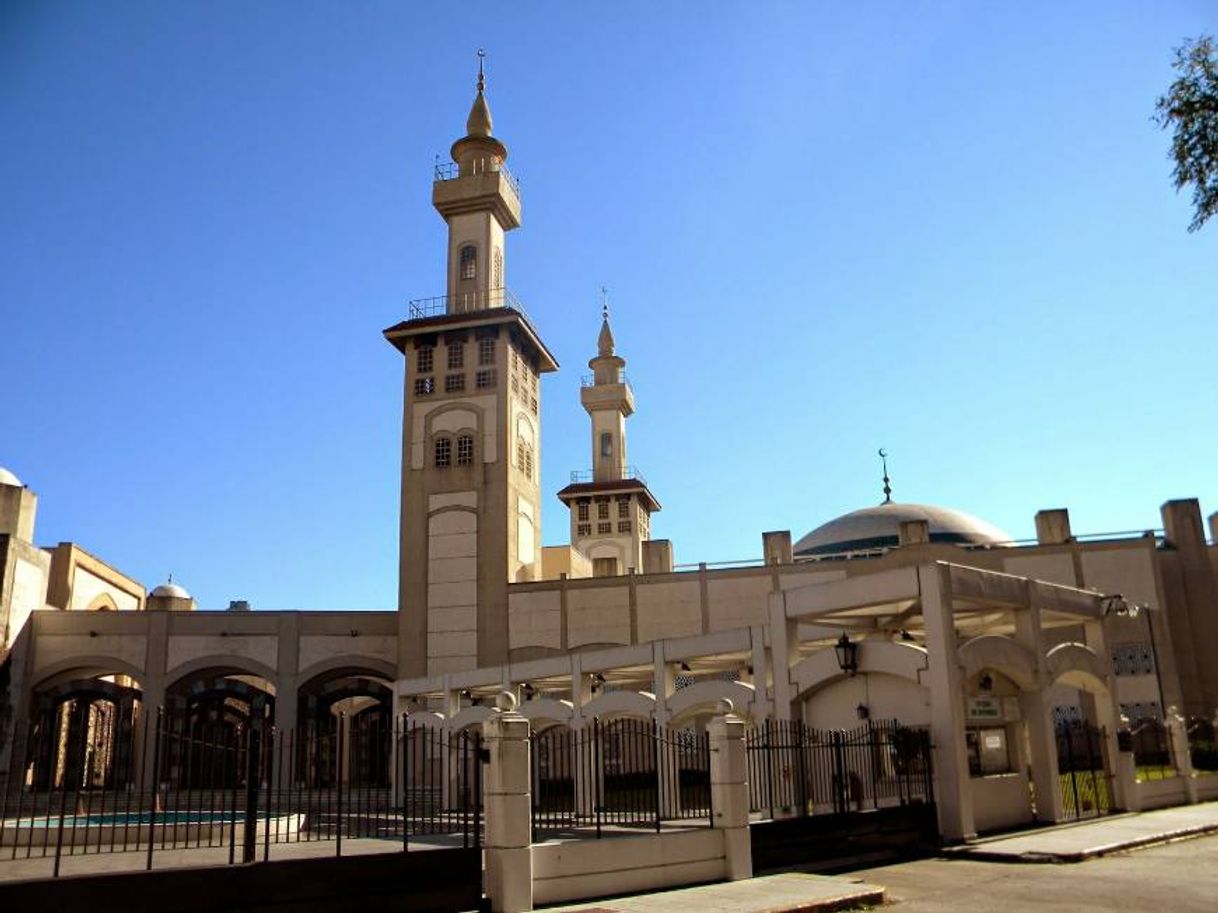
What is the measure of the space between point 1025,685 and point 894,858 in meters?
5.83

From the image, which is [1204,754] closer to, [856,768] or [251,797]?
[856,768]

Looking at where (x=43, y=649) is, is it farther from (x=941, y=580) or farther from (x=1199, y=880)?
(x=1199, y=880)

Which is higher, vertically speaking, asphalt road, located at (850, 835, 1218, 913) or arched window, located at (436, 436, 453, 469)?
arched window, located at (436, 436, 453, 469)

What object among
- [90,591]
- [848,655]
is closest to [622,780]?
[848,655]

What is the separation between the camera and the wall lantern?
1995 centimetres

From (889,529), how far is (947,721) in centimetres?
3493

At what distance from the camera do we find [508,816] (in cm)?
1224

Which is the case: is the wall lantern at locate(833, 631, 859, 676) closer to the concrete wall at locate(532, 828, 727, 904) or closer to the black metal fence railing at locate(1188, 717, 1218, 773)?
the concrete wall at locate(532, 828, 727, 904)

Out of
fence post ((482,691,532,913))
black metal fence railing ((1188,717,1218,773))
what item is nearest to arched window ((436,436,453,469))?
black metal fence railing ((1188,717,1218,773))

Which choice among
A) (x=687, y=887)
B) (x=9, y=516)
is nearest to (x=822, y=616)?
(x=687, y=887)

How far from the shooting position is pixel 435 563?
42469mm

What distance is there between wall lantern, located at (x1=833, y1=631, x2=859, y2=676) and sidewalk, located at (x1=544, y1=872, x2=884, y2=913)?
19.8 ft

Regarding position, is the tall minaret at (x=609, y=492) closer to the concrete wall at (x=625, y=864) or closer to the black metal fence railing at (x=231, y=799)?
the black metal fence railing at (x=231, y=799)

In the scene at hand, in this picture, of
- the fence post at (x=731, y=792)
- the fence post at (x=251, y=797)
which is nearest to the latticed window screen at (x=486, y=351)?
the fence post at (x=731, y=792)
